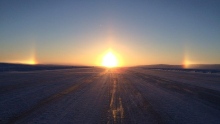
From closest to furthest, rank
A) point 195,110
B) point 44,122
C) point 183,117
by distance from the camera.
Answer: point 44,122 → point 183,117 → point 195,110

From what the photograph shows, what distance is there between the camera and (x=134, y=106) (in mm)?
11406

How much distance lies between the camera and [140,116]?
929 centimetres

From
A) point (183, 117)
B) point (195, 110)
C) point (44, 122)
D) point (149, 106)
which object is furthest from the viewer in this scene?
point (149, 106)

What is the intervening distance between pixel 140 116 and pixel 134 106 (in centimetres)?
212

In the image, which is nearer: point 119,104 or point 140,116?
point 140,116

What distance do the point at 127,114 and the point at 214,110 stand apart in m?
4.22

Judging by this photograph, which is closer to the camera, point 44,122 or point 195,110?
point 44,122

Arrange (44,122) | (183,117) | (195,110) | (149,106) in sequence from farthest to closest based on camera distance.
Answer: (149,106) → (195,110) → (183,117) → (44,122)

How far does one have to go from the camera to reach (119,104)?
11.9 meters

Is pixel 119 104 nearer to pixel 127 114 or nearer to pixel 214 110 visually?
pixel 127 114

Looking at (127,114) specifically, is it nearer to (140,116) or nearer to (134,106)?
(140,116)

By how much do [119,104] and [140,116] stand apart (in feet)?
8.77

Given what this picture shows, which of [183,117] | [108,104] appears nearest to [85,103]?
[108,104]

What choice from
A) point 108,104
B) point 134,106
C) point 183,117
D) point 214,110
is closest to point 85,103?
point 108,104
